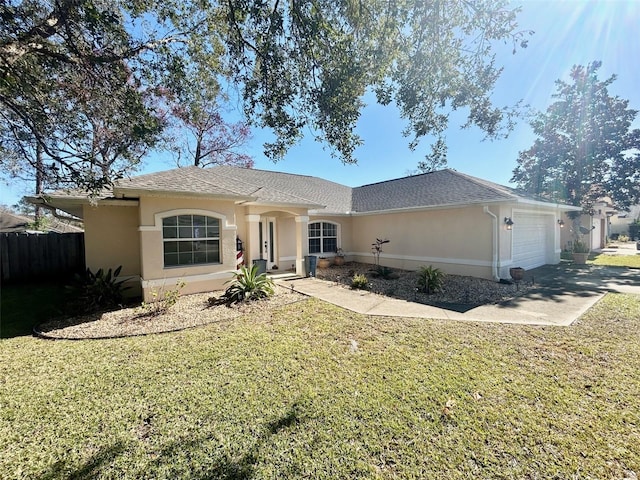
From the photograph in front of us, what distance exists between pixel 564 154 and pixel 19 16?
26267 mm

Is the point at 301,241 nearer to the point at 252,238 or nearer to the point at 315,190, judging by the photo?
the point at 252,238

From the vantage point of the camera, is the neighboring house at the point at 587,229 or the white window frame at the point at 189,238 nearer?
the white window frame at the point at 189,238

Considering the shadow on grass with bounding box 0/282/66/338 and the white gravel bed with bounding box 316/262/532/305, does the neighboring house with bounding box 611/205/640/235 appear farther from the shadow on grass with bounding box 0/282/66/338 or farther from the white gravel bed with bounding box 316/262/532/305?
the shadow on grass with bounding box 0/282/66/338

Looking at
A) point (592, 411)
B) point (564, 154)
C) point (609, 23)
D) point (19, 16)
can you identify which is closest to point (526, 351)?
point (592, 411)

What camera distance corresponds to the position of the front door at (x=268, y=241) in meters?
12.8

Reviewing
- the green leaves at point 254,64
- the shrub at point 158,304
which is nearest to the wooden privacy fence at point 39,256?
the shrub at point 158,304

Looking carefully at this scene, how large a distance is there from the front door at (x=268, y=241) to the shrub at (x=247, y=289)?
3986 millimetres

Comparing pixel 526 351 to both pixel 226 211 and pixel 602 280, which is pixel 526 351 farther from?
pixel 602 280

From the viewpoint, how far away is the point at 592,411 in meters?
3.38

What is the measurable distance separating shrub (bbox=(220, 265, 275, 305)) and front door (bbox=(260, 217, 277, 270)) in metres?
3.99

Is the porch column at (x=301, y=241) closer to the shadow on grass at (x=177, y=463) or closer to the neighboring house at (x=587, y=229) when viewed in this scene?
the shadow on grass at (x=177, y=463)

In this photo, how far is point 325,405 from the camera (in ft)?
11.6

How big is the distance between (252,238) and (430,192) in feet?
29.6

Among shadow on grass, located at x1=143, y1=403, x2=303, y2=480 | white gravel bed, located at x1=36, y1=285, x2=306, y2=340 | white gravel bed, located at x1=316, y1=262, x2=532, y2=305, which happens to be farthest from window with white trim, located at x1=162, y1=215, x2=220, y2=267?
shadow on grass, located at x1=143, y1=403, x2=303, y2=480
